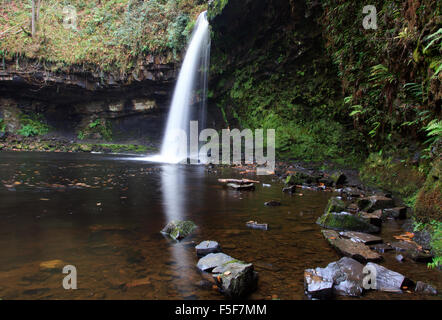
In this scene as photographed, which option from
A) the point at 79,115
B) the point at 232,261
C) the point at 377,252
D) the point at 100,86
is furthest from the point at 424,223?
the point at 79,115

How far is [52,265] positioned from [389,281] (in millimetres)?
3112

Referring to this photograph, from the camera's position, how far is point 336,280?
7.79ft

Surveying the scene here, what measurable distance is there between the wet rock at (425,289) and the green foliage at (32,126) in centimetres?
2971

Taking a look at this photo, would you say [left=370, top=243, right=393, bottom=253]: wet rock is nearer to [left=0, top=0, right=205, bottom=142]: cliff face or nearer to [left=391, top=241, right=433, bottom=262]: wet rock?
[left=391, top=241, right=433, bottom=262]: wet rock

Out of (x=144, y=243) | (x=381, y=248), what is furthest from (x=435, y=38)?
(x=144, y=243)

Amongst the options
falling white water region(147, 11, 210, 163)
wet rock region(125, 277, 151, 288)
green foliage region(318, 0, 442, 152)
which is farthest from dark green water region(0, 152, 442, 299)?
falling white water region(147, 11, 210, 163)

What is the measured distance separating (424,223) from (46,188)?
762 centimetres

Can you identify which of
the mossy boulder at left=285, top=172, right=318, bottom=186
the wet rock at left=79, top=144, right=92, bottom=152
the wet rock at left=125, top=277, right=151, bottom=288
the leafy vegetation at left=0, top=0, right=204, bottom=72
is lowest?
the wet rock at left=125, top=277, right=151, bottom=288

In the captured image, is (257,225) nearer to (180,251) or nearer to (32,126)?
(180,251)

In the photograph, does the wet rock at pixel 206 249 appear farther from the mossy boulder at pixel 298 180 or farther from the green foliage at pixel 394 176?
the mossy boulder at pixel 298 180

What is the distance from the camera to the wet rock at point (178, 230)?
3453 mm

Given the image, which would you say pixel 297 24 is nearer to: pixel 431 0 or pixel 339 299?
pixel 431 0

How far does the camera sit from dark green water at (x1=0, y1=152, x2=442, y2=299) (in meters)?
2.24

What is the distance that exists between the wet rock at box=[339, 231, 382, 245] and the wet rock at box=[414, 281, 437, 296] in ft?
3.45
